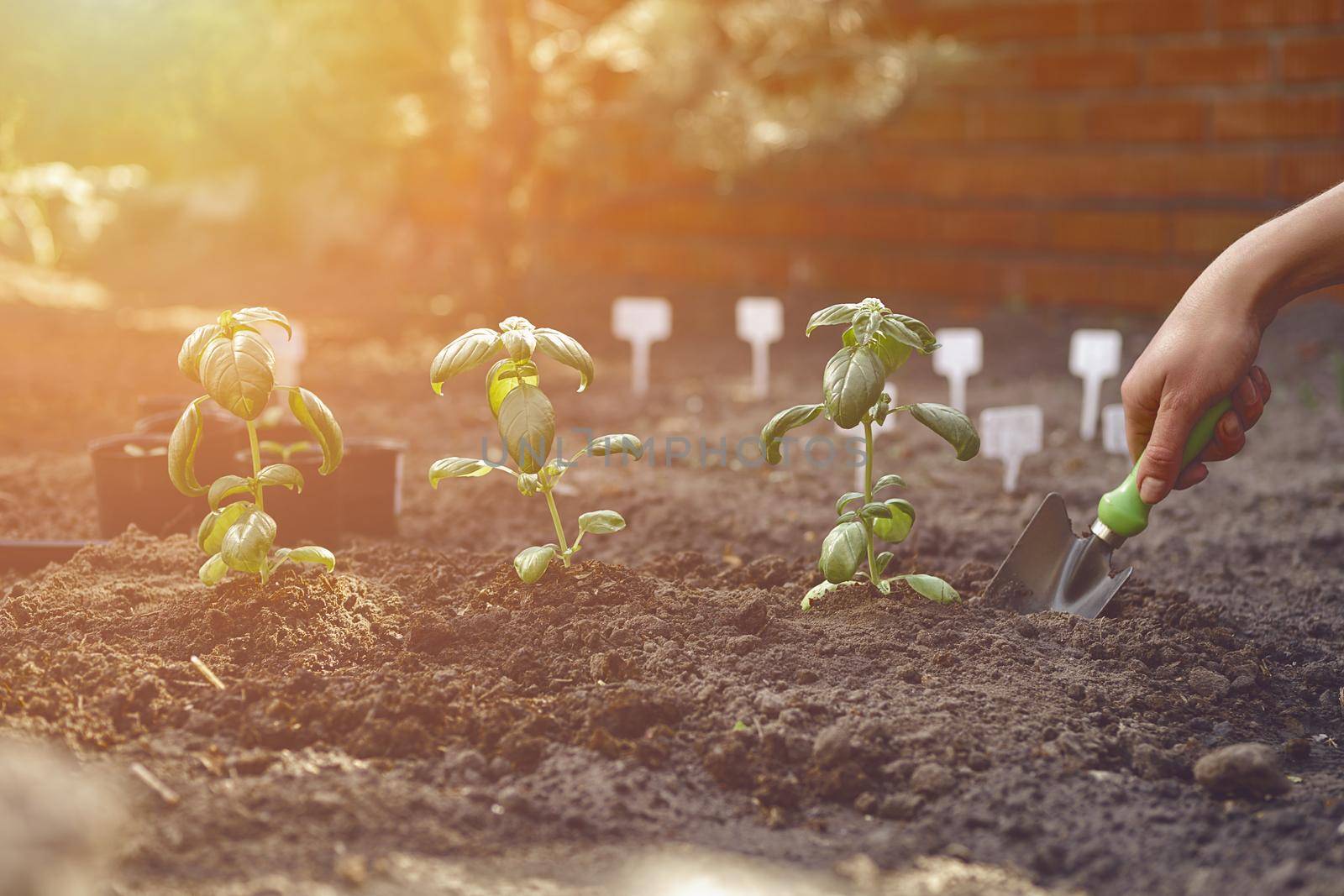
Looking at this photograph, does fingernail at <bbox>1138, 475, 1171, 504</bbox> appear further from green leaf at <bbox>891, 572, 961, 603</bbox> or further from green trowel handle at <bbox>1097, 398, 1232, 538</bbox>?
green leaf at <bbox>891, 572, 961, 603</bbox>

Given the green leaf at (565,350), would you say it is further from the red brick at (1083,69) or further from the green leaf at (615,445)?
the red brick at (1083,69)

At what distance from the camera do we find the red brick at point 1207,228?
611 centimetres

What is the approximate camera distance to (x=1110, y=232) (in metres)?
6.52

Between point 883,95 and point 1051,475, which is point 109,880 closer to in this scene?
point 1051,475

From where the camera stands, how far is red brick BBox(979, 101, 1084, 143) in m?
6.48

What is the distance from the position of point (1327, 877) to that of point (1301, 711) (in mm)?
732

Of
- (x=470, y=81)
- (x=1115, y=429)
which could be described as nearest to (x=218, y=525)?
(x=1115, y=429)

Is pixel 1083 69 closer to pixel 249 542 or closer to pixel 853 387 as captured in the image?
pixel 853 387

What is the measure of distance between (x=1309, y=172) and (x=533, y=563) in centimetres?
515

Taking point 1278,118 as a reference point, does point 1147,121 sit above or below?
above

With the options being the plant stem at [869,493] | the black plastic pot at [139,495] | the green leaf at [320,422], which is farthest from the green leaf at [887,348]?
the black plastic pot at [139,495]

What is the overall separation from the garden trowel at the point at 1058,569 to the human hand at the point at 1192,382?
0.82ft

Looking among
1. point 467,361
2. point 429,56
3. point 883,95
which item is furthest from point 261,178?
point 467,361

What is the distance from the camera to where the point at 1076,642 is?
2291 mm
